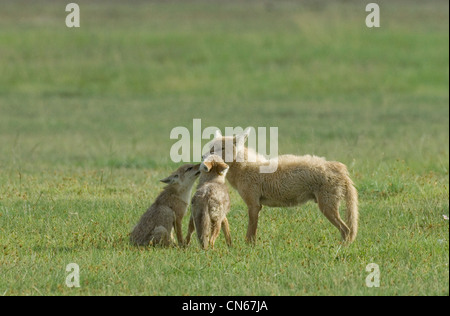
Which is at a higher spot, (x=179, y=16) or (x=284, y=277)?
(x=179, y=16)

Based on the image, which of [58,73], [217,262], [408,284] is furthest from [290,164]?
[58,73]

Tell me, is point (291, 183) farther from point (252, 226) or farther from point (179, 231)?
point (179, 231)

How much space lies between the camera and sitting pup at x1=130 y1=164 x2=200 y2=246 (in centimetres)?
912

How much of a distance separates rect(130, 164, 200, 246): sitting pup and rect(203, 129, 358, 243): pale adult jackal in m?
0.55

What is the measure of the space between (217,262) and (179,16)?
143 ft

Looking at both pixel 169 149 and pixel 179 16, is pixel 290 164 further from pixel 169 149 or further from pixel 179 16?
pixel 179 16

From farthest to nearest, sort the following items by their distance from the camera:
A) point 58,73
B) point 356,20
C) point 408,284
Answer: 1. point 356,20
2. point 58,73
3. point 408,284

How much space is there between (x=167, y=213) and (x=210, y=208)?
0.56m

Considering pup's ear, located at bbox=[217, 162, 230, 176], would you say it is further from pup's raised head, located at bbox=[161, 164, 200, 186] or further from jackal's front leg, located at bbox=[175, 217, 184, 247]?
jackal's front leg, located at bbox=[175, 217, 184, 247]

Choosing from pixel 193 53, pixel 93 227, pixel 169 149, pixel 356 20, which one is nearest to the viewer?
pixel 93 227

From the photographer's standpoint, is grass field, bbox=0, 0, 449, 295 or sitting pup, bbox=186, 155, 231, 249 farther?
sitting pup, bbox=186, 155, 231, 249

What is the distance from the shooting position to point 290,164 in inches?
376

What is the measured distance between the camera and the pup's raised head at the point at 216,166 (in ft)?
30.7

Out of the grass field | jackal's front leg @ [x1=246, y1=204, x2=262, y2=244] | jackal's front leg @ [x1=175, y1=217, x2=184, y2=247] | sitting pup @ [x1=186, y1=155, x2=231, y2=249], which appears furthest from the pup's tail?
jackal's front leg @ [x1=175, y1=217, x2=184, y2=247]
